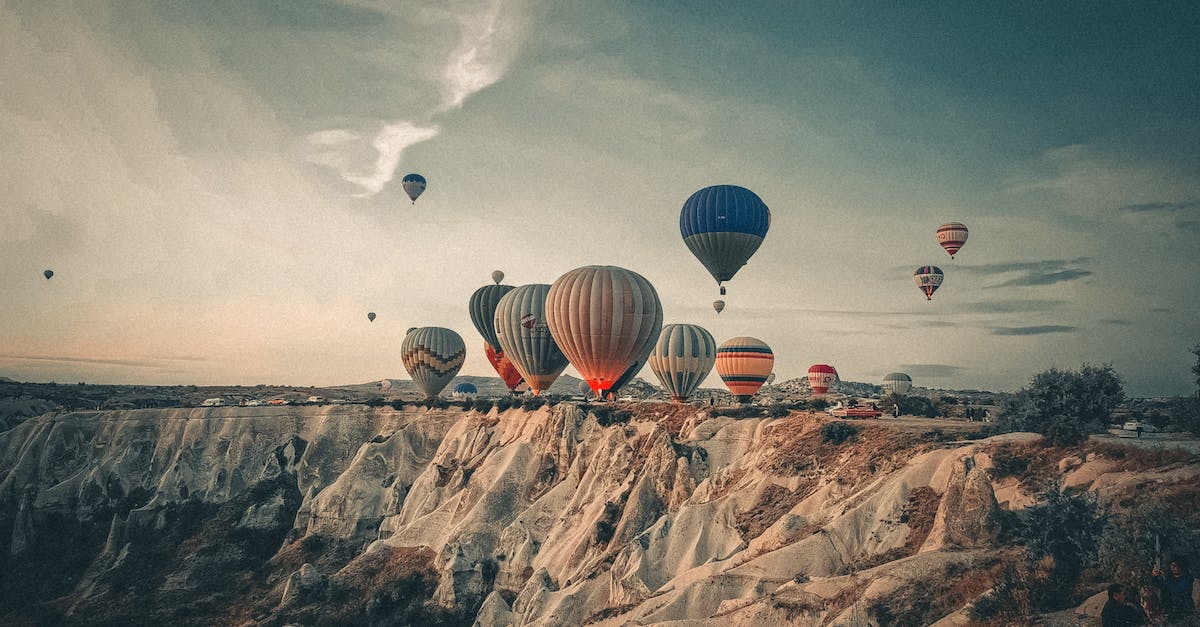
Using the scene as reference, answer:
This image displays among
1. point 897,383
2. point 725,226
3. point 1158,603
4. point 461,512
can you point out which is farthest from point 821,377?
point 1158,603

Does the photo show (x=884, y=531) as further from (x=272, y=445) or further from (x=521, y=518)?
(x=272, y=445)

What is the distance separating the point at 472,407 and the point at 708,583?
46098mm

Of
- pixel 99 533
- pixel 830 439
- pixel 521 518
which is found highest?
pixel 830 439

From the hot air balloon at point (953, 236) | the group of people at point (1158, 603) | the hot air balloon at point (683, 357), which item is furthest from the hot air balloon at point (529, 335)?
the group of people at point (1158, 603)

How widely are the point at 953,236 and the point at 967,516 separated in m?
44.5

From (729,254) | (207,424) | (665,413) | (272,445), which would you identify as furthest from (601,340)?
(207,424)

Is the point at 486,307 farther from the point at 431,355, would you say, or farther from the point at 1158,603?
the point at 1158,603

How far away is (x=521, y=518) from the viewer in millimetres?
49500

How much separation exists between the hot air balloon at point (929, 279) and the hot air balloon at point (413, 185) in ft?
194

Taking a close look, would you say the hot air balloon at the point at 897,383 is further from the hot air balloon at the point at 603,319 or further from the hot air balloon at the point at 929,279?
the hot air balloon at the point at 603,319

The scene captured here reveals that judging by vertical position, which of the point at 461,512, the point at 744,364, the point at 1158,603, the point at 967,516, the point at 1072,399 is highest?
the point at 744,364

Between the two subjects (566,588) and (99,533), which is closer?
(566,588)

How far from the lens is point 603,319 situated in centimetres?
5534

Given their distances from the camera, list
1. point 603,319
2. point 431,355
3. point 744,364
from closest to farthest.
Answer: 1. point 603,319
2. point 744,364
3. point 431,355
